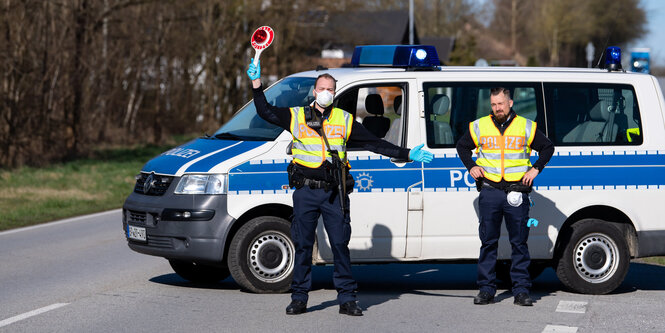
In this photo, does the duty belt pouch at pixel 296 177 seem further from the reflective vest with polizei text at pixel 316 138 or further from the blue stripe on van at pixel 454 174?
the blue stripe on van at pixel 454 174

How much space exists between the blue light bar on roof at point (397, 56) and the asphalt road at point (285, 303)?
6.40 feet

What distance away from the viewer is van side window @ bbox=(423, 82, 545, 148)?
28.3ft

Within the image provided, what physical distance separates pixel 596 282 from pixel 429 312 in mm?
1770

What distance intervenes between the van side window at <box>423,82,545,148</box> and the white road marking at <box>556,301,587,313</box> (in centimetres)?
147

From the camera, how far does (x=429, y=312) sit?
25.9 feet

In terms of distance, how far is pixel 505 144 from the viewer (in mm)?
8055

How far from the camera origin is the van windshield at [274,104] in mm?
8734

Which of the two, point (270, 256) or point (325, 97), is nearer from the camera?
point (325, 97)

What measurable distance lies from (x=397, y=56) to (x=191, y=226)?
7.58 feet

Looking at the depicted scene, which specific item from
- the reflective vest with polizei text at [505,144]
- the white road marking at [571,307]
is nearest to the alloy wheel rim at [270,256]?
the reflective vest with polizei text at [505,144]

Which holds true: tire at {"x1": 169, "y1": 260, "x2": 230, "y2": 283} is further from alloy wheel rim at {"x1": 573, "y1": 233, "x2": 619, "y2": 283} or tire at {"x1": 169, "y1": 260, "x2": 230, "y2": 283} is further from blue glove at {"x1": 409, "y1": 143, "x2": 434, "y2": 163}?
alloy wheel rim at {"x1": 573, "y1": 233, "x2": 619, "y2": 283}

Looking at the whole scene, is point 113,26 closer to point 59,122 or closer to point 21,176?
point 59,122

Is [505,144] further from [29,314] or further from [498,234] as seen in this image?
[29,314]

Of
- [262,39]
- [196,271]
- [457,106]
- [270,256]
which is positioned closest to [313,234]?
[270,256]
